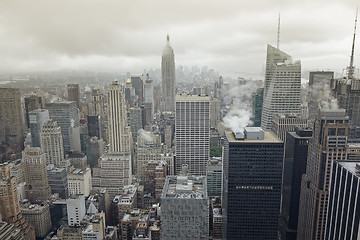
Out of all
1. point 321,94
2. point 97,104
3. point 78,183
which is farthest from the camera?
point 97,104

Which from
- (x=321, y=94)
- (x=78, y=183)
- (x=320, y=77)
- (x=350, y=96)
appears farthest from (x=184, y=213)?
(x=320, y=77)

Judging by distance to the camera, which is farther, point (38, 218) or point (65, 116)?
point (65, 116)

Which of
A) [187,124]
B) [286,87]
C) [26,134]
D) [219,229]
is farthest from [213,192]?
[26,134]

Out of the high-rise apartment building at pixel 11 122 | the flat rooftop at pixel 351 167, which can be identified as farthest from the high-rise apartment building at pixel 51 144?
the flat rooftop at pixel 351 167

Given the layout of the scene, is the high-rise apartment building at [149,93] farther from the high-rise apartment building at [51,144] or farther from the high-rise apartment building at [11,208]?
the high-rise apartment building at [11,208]

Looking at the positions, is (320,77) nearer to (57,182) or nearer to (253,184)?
(253,184)
